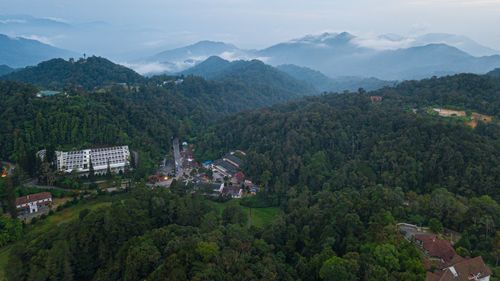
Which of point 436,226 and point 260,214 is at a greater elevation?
point 436,226

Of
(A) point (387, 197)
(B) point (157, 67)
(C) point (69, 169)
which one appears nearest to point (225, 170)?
(C) point (69, 169)

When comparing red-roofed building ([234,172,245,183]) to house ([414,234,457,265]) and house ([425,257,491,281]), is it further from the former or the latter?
house ([425,257,491,281])

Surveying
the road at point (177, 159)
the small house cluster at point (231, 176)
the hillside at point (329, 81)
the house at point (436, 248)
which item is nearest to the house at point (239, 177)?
the small house cluster at point (231, 176)

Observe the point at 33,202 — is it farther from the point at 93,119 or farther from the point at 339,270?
the point at 339,270

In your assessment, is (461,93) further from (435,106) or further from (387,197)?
(387,197)

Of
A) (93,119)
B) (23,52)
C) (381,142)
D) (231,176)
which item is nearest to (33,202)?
(93,119)

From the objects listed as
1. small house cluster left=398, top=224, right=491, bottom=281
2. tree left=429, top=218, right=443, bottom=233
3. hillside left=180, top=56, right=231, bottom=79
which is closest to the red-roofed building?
small house cluster left=398, top=224, right=491, bottom=281

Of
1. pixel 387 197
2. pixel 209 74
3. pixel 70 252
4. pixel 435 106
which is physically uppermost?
pixel 209 74
